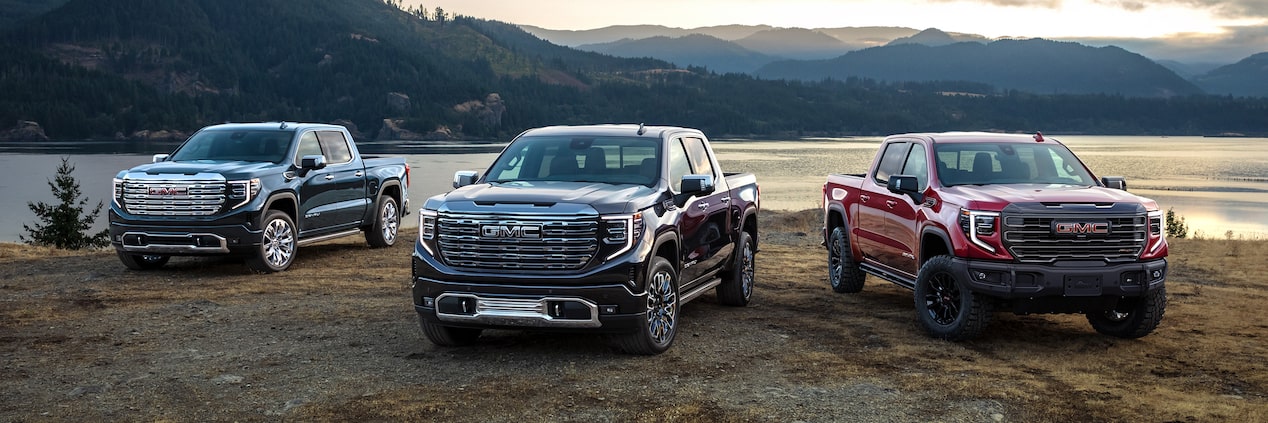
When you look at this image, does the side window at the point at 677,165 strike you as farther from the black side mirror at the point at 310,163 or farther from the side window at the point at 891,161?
the black side mirror at the point at 310,163

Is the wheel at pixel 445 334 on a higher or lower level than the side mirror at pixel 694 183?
lower

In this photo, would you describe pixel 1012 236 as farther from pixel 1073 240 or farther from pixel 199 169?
pixel 199 169

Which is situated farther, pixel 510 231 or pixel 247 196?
pixel 247 196

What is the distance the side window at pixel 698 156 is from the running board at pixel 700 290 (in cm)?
104

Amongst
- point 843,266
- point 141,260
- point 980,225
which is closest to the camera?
point 980,225

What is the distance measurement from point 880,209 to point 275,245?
7.96 metres

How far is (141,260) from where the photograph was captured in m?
14.7

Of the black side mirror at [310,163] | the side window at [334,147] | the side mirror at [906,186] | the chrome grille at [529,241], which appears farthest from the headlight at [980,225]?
the side window at [334,147]

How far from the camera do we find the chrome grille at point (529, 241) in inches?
316

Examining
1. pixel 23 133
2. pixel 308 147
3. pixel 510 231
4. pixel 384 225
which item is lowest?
pixel 23 133

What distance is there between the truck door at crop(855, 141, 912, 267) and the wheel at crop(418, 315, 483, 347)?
4.38m

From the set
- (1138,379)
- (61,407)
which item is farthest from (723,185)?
(61,407)

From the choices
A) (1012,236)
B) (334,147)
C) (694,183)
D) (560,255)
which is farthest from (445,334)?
(334,147)

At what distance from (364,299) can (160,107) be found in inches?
7417
